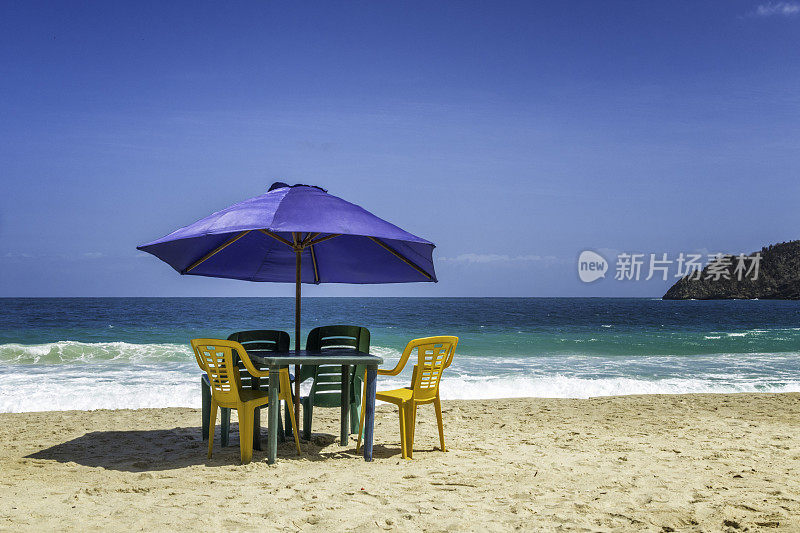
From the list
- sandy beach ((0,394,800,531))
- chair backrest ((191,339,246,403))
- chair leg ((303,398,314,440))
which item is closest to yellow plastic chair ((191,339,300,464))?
chair backrest ((191,339,246,403))

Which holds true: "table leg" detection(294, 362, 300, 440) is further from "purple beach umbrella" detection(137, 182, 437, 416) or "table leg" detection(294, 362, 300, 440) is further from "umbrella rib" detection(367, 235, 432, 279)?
"umbrella rib" detection(367, 235, 432, 279)

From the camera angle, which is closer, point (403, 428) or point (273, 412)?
point (273, 412)

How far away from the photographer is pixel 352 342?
5.62m

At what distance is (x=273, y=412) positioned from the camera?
15.3ft

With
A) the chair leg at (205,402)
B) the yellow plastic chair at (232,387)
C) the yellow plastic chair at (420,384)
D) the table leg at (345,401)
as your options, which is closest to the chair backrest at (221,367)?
the yellow plastic chair at (232,387)

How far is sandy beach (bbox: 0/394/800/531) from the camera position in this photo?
3.36m

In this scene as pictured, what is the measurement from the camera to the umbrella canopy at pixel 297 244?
4415 mm

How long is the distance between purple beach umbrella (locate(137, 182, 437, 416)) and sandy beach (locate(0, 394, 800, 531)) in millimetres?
1453

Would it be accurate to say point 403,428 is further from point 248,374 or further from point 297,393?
point 248,374

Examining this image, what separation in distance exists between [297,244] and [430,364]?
160cm

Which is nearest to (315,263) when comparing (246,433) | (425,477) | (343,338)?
(343,338)

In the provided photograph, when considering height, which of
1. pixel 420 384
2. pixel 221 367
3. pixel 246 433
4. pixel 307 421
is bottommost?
pixel 307 421

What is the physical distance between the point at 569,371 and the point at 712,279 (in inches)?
3971

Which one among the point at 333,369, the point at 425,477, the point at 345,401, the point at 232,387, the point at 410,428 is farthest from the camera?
the point at 333,369
